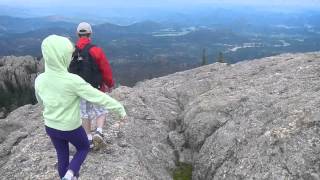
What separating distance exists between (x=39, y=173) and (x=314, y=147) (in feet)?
31.0

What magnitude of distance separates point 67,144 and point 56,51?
293 cm

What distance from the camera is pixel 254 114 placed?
60.4ft

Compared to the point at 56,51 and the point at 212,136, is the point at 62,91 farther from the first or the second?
the point at 212,136

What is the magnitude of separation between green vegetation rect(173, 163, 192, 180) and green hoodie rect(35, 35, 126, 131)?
6.85 m

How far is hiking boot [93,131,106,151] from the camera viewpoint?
642 inches

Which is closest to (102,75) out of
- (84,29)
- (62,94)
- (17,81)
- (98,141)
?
(84,29)

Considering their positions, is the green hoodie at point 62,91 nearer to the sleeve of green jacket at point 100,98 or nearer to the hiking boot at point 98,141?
the sleeve of green jacket at point 100,98

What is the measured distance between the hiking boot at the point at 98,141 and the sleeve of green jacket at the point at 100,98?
504 cm

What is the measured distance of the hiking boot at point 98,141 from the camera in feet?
53.5

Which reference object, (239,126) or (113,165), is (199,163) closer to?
(239,126)

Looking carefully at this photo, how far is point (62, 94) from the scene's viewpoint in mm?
11656

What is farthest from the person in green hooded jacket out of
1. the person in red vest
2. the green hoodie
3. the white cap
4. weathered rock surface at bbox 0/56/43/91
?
weathered rock surface at bbox 0/56/43/91

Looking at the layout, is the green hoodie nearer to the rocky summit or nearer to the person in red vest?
the person in red vest

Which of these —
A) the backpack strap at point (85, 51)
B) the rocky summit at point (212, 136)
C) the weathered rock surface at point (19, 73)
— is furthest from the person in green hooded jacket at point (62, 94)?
the weathered rock surface at point (19, 73)
